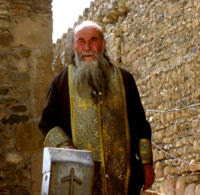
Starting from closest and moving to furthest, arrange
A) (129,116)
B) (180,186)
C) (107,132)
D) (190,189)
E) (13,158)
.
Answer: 1. (107,132)
2. (129,116)
3. (13,158)
4. (190,189)
5. (180,186)

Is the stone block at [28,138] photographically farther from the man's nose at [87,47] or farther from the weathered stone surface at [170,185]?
the weathered stone surface at [170,185]

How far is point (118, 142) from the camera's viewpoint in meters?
2.42

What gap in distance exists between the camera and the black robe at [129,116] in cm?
245

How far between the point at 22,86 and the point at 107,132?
1.12 m

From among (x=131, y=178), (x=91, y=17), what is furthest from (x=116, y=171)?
(x=91, y=17)

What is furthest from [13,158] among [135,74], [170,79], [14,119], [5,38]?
[135,74]

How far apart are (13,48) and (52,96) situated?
100cm

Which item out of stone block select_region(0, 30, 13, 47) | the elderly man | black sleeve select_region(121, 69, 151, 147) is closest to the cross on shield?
the elderly man

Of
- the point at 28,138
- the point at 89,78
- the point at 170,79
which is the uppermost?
the point at 170,79

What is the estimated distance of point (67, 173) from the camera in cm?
195

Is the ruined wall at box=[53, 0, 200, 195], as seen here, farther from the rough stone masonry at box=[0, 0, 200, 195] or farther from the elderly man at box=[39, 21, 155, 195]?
the elderly man at box=[39, 21, 155, 195]

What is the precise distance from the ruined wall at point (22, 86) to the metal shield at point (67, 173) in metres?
1.18

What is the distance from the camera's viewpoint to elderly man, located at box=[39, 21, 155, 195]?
2.37 metres

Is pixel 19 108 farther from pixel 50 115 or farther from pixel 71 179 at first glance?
pixel 71 179
